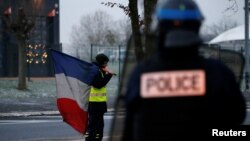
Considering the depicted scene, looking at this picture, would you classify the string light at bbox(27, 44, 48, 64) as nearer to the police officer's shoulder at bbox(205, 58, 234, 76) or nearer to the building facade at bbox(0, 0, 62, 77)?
Result: the building facade at bbox(0, 0, 62, 77)

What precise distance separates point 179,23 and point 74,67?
22.1 ft

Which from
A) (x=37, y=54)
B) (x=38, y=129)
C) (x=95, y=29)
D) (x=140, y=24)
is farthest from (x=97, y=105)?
(x=95, y=29)

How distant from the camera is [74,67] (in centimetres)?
972

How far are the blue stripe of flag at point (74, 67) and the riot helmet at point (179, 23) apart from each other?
6416 millimetres

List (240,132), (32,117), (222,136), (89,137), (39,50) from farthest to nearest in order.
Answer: (39,50)
(32,117)
(89,137)
(240,132)
(222,136)

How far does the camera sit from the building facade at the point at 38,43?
36312 millimetres

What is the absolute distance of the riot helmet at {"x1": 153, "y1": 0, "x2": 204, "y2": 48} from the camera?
2994 millimetres

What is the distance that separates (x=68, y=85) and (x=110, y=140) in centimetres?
582

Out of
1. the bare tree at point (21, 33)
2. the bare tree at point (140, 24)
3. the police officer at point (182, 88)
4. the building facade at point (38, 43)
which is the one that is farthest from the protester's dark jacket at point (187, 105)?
the building facade at point (38, 43)

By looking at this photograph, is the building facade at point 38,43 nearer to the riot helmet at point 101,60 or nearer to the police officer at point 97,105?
the riot helmet at point 101,60

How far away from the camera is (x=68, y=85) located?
9.52 metres

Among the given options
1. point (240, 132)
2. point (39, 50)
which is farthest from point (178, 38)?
point (39, 50)

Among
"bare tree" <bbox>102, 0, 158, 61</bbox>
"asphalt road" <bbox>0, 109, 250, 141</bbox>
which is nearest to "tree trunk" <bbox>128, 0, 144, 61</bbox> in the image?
"bare tree" <bbox>102, 0, 158, 61</bbox>

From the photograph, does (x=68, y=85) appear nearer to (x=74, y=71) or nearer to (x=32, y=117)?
(x=74, y=71)
